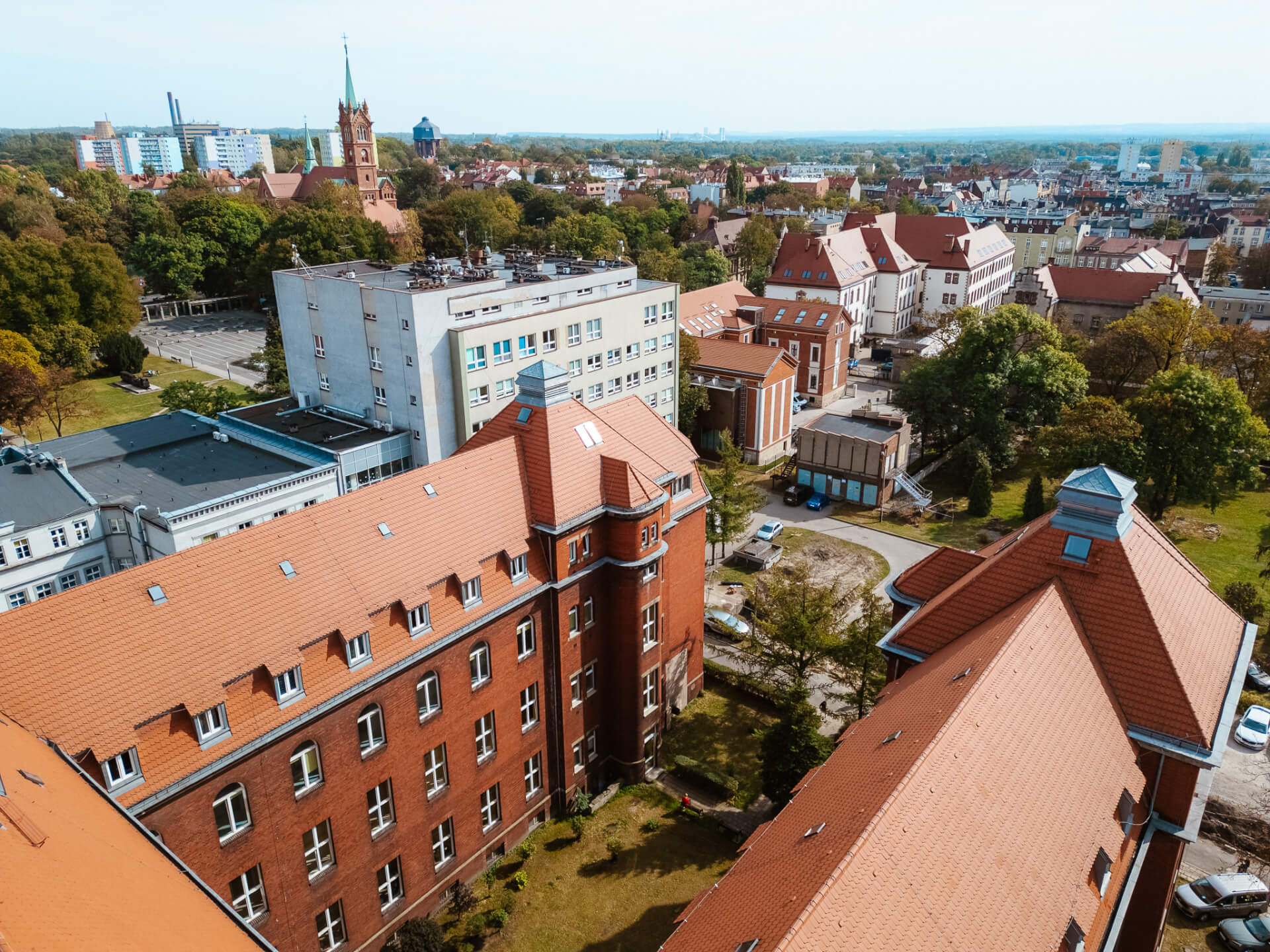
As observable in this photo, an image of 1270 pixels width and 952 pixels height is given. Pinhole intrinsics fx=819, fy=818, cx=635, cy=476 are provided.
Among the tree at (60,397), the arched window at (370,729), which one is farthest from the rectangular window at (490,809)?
the tree at (60,397)

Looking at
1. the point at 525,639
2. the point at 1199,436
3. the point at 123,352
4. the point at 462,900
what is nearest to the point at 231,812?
the point at 462,900

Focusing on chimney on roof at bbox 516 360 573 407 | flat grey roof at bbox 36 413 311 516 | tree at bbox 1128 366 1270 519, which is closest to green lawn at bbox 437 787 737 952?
chimney on roof at bbox 516 360 573 407

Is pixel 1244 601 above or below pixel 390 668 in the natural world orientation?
below

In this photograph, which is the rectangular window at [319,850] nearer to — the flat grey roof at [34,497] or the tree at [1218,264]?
the flat grey roof at [34,497]

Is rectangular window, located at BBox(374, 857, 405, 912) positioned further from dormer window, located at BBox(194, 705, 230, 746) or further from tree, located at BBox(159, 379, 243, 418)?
tree, located at BBox(159, 379, 243, 418)

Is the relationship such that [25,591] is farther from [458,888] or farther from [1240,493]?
[1240,493]

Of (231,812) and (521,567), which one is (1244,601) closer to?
(521,567)
